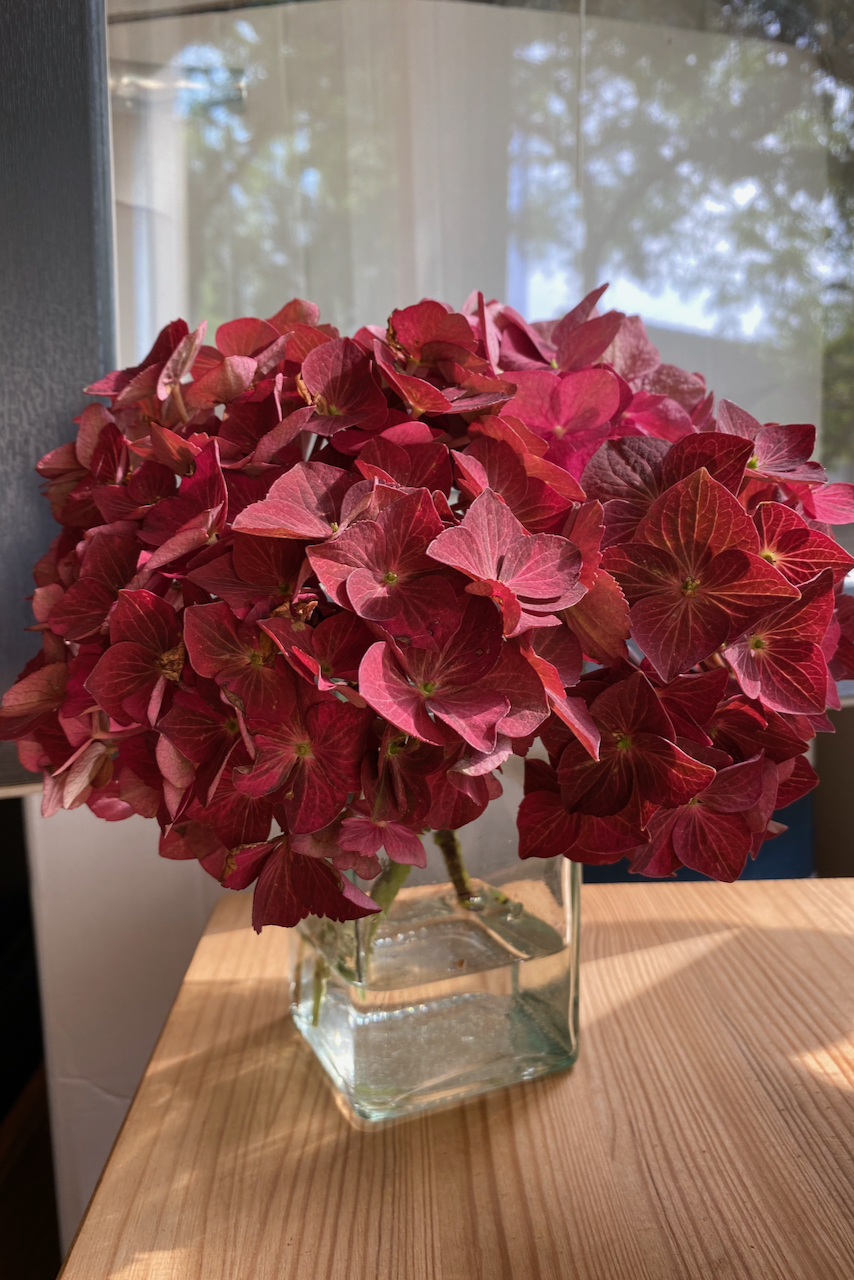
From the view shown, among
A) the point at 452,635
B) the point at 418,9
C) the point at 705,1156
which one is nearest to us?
the point at 452,635

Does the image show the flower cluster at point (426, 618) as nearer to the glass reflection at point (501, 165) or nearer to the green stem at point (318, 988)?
the green stem at point (318, 988)

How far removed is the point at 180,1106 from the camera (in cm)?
43

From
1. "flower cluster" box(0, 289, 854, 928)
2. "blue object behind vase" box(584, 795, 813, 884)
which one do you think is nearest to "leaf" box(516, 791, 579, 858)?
"flower cluster" box(0, 289, 854, 928)

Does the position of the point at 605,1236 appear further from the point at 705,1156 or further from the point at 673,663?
the point at 673,663

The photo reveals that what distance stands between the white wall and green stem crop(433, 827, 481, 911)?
1.18 feet

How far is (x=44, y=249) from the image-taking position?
0.57 metres

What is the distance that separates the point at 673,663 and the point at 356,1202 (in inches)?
9.9

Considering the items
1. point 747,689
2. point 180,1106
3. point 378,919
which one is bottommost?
point 180,1106

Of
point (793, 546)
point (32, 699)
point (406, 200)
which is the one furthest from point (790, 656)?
point (406, 200)

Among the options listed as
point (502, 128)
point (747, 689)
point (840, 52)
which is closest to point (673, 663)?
point (747, 689)

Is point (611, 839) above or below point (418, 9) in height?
below

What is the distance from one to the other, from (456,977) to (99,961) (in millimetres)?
413

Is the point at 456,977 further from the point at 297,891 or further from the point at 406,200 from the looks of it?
the point at 406,200

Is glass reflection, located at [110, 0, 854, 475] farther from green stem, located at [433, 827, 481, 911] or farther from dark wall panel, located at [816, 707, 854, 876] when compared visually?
green stem, located at [433, 827, 481, 911]
